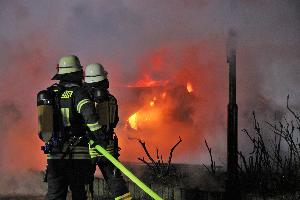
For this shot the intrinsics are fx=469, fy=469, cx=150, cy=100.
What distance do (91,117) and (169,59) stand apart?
6.63 meters

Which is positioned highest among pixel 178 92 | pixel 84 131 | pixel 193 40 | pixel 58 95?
pixel 193 40

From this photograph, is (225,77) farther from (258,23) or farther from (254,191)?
(254,191)

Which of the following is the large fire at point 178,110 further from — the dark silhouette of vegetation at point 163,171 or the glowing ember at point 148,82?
the dark silhouette of vegetation at point 163,171

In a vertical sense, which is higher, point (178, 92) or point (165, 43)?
point (165, 43)

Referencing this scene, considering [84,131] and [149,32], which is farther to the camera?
[149,32]

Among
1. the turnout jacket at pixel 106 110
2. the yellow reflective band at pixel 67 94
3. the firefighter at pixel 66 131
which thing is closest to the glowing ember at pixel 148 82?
the turnout jacket at pixel 106 110

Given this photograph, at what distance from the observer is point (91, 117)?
16.4 ft

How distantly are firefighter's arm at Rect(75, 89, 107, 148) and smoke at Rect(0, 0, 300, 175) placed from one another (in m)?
→ 4.27

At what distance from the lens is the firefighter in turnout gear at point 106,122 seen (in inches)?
213

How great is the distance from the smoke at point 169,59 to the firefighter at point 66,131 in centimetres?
383

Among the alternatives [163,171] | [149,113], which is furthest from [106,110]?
[149,113]

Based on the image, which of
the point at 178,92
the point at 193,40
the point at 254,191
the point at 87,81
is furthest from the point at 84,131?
the point at 193,40

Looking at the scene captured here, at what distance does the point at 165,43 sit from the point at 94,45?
7.17 ft

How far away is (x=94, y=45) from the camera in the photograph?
41.7 feet
